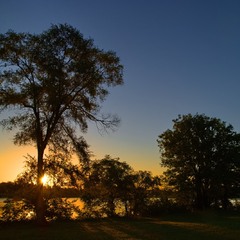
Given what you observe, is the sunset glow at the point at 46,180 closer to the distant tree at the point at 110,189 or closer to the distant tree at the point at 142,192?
the distant tree at the point at 110,189

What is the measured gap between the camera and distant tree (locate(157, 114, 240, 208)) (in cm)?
3872

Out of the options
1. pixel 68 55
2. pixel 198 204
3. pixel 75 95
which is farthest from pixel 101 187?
pixel 198 204

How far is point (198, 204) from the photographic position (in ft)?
129

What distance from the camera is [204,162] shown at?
39.2 meters

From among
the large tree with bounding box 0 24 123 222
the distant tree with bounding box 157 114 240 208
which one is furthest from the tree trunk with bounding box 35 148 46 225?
the distant tree with bounding box 157 114 240 208

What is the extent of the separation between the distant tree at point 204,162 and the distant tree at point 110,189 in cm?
1098

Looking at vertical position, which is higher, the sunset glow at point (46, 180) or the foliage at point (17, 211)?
the sunset glow at point (46, 180)

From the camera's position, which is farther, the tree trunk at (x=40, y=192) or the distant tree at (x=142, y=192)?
the distant tree at (x=142, y=192)

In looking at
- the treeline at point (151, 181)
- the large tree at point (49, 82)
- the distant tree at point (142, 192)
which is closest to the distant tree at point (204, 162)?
the treeline at point (151, 181)

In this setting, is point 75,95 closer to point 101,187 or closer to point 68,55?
point 68,55

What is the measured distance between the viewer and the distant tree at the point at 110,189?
28098 mm

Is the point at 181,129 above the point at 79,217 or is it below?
above

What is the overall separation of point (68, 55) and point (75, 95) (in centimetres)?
283

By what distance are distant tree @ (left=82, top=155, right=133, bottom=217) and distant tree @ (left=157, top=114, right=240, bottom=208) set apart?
432 inches
